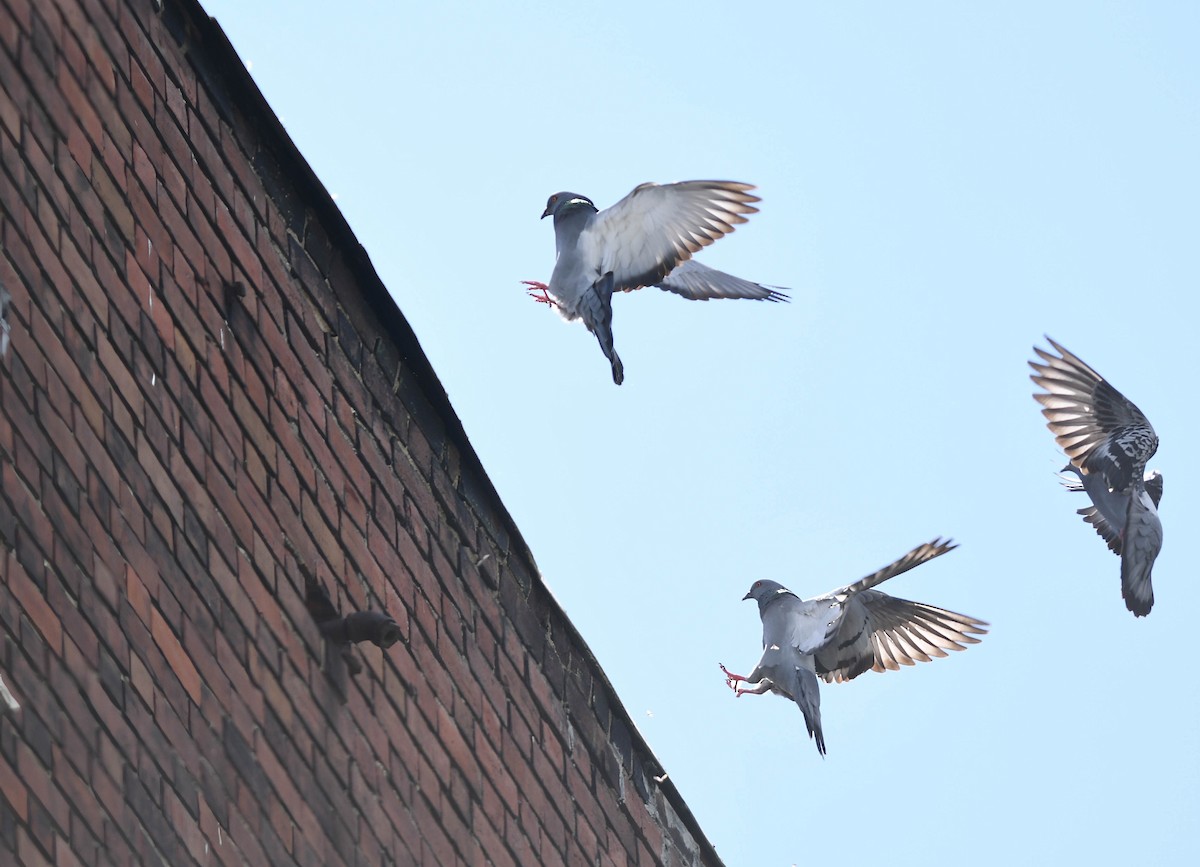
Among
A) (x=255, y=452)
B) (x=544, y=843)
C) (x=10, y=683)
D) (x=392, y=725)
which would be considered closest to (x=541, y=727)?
(x=544, y=843)

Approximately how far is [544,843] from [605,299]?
291 cm

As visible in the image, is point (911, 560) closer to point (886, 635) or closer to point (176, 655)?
point (886, 635)

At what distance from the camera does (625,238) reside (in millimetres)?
8445

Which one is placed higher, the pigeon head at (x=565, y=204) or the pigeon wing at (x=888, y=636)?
the pigeon head at (x=565, y=204)

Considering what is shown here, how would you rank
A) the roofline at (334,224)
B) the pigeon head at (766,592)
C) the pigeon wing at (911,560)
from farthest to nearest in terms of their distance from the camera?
the pigeon head at (766,592), the pigeon wing at (911,560), the roofline at (334,224)

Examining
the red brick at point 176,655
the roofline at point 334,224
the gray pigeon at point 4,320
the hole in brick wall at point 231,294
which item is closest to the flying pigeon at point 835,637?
the roofline at point 334,224

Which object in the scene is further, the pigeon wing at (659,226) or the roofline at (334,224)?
the pigeon wing at (659,226)

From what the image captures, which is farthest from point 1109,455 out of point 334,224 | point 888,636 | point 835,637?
point 334,224

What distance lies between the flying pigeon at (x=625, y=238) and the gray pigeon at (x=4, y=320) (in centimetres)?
395

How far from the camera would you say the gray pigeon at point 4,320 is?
4316 millimetres

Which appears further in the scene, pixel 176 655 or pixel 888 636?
pixel 888 636

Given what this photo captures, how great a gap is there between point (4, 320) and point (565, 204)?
15.1 ft

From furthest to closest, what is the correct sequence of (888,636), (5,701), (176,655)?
1. (888,636)
2. (176,655)
3. (5,701)

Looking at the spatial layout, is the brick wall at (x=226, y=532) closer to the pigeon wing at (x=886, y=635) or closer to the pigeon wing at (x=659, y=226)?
the pigeon wing at (x=659, y=226)
